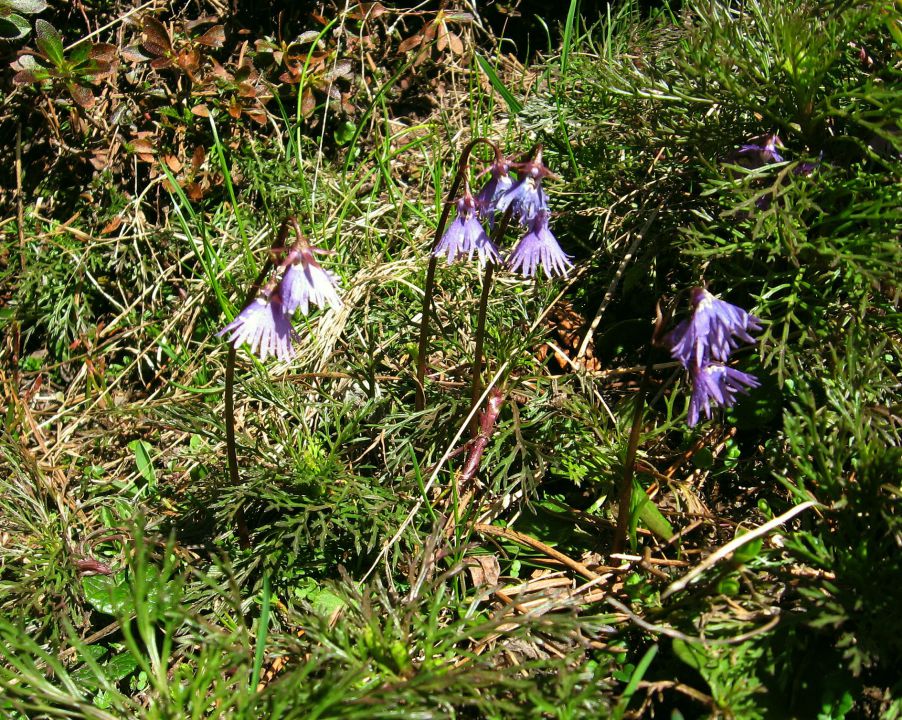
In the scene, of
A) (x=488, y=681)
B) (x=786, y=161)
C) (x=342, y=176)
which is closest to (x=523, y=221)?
(x=786, y=161)

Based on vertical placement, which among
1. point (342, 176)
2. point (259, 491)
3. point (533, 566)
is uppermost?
point (342, 176)

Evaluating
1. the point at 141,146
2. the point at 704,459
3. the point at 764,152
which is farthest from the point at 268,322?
the point at 141,146

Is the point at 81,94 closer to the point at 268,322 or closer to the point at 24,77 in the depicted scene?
the point at 24,77

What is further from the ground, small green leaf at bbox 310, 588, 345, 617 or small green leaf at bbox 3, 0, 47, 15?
small green leaf at bbox 3, 0, 47, 15

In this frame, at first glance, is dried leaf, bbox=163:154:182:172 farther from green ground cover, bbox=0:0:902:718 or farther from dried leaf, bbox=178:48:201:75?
dried leaf, bbox=178:48:201:75

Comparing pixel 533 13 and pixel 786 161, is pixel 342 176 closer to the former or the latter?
pixel 533 13

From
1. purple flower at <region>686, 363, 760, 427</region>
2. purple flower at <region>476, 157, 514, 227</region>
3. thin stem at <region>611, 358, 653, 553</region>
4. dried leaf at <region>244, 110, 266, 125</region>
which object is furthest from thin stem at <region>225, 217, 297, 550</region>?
dried leaf at <region>244, 110, 266, 125</region>

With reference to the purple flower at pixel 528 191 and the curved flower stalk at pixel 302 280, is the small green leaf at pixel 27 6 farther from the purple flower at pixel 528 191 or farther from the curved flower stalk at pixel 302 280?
the purple flower at pixel 528 191
